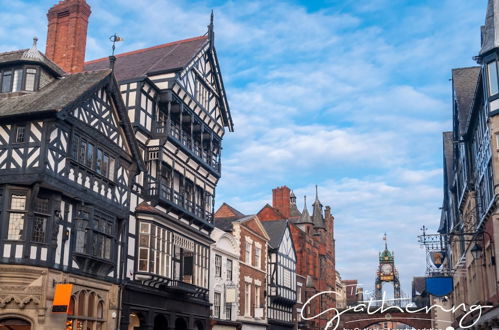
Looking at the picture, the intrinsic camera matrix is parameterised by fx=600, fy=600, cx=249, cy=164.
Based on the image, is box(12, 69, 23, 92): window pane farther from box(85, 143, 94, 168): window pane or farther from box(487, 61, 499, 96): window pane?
box(487, 61, 499, 96): window pane

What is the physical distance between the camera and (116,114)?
25312 millimetres

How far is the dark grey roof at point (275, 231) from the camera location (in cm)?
4928

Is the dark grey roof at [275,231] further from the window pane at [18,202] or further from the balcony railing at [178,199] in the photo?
the window pane at [18,202]

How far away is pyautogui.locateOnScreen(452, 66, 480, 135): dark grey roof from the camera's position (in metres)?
31.5

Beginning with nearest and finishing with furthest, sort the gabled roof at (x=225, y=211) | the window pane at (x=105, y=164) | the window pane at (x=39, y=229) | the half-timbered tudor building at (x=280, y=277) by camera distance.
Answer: the window pane at (x=39, y=229) → the window pane at (x=105, y=164) → the half-timbered tudor building at (x=280, y=277) → the gabled roof at (x=225, y=211)

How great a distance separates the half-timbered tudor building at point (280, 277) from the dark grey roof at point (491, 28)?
28153 millimetres

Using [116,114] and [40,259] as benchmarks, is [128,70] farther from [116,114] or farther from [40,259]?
[40,259]

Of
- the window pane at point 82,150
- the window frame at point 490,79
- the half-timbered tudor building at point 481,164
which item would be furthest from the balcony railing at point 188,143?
the window frame at point 490,79

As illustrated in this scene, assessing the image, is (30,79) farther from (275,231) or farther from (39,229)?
(275,231)

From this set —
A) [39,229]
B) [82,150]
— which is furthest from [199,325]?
[39,229]

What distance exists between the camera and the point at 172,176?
98.3 feet

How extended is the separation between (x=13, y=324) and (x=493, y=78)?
18979mm

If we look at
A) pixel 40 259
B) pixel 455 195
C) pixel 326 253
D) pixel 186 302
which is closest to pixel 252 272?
pixel 186 302

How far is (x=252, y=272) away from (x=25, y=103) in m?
24.7
